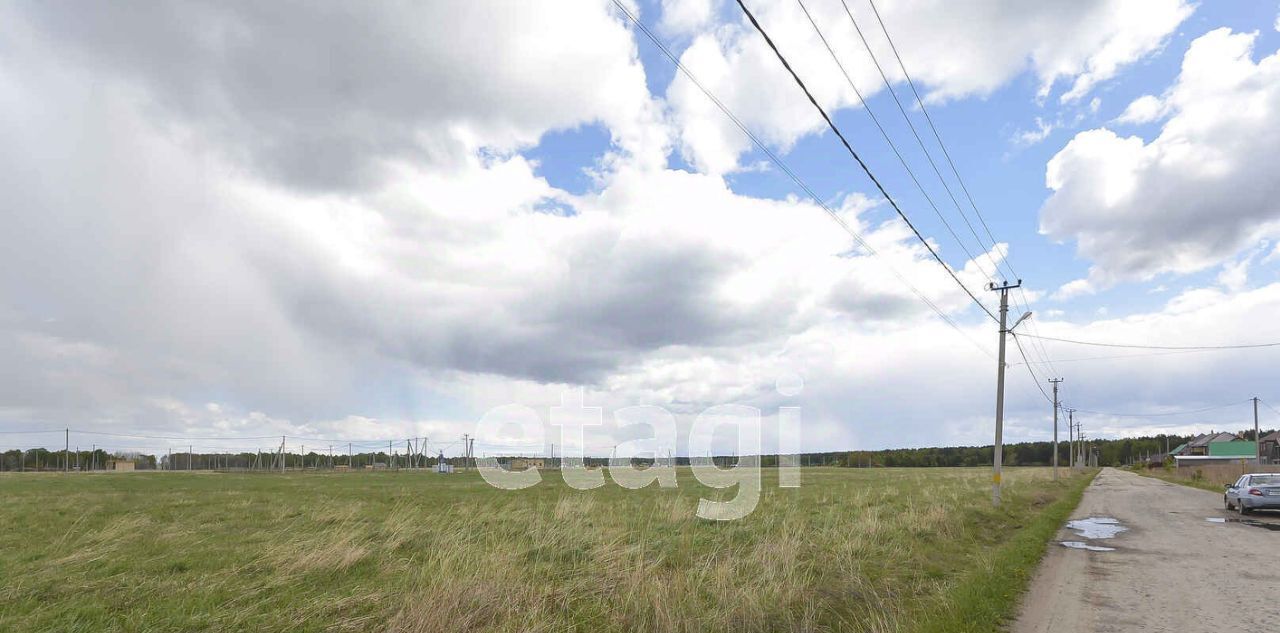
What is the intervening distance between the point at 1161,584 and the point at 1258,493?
18657 millimetres

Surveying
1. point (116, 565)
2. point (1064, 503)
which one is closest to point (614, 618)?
point (116, 565)

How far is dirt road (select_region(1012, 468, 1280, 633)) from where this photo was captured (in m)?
8.57

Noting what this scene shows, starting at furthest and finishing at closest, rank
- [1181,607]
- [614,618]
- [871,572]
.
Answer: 1. [871,572]
2. [1181,607]
3. [614,618]

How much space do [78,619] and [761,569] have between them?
9088 mm

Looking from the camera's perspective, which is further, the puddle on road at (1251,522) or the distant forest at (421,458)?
the distant forest at (421,458)

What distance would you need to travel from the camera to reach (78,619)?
8.71 metres

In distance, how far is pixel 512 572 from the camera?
10.8 metres

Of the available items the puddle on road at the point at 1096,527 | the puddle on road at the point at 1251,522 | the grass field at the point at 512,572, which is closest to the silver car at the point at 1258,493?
the puddle on road at the point at 1251,522

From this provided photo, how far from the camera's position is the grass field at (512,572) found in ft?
28.4

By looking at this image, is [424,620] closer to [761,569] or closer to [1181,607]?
[761,569]

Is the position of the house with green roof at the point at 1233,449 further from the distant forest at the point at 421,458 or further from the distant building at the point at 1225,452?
the distant forest at the point at 421,458

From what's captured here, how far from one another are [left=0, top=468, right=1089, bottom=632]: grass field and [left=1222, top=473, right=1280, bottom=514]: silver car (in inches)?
415

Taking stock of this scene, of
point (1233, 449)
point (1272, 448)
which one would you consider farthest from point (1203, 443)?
point (1233, 449)

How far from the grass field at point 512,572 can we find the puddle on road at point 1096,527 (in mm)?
1063
